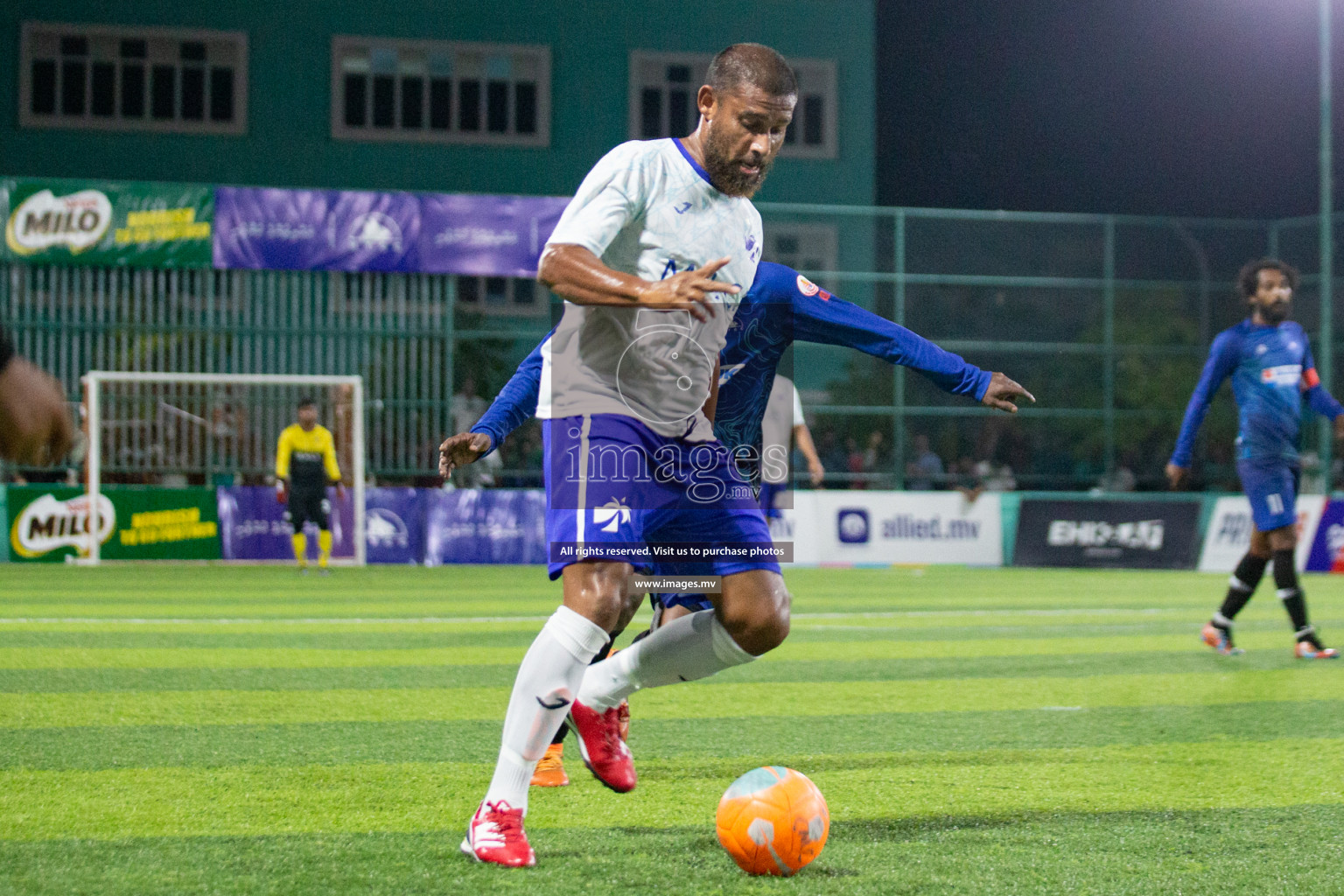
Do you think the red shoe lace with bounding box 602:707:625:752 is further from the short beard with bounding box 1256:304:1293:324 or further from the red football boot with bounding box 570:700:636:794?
the short beard with bounding box 1256:304:1293:324

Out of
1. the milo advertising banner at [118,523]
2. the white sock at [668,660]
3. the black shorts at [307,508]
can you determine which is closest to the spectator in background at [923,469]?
the black shorts at [307,508]

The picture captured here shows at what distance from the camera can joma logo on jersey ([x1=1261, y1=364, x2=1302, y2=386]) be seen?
848cm

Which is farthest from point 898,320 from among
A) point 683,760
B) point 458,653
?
point 683,760

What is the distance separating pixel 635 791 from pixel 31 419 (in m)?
2.33

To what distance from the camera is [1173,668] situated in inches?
316

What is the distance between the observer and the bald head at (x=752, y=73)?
3.74m

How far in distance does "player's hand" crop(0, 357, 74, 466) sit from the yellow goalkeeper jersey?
13737 mm

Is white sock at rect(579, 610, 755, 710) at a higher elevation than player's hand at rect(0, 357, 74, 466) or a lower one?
lower

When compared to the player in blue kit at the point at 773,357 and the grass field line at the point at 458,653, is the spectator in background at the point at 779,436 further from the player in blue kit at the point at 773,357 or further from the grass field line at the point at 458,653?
the grass field line at the point at 458,653

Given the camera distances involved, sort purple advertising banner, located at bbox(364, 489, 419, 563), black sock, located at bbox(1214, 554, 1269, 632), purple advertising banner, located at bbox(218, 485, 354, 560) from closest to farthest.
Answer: black sock, located at bbox(1214, 554, 1269, 632) < purple advertising banner, located at bbox(218, 485, 354, 560) < purple advertising banner, located at bbox(364, 489, 419, 563)

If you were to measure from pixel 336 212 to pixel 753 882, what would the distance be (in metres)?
17.2

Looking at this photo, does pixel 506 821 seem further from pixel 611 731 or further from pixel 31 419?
pixel 31 419

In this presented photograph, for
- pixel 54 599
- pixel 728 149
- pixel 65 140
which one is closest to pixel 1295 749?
pixel 728 149

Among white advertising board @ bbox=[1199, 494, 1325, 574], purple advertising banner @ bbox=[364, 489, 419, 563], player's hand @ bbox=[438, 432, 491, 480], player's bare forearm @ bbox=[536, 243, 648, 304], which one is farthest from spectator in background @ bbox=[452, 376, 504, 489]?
player's bare forearm @ bbox=[536, 243, 648, 304]
